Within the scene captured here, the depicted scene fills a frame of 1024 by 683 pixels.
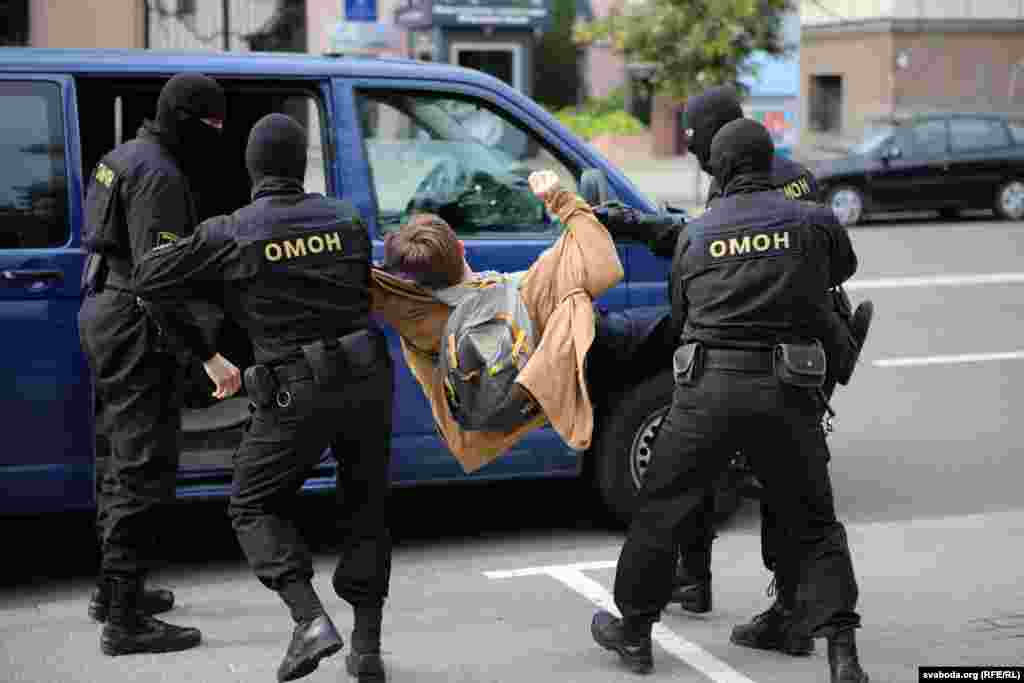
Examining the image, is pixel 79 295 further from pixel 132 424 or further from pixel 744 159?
pixel 744 159

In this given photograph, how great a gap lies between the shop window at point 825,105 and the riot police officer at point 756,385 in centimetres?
3200

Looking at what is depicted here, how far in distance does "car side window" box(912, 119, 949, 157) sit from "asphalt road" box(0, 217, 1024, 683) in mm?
11558

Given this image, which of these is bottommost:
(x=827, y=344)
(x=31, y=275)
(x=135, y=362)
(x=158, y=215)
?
(x=135, y=362)

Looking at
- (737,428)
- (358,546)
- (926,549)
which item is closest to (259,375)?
(358,546)

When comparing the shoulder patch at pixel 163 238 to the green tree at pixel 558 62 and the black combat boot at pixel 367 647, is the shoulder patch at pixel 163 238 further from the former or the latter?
the green tree at pixel 558 62

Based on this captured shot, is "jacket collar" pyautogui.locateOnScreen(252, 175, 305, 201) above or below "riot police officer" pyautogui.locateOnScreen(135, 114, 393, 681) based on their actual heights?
above

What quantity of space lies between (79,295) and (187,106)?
96cm

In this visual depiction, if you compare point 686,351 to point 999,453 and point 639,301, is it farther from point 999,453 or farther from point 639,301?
point 999,453

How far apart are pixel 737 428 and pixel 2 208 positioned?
2928 millimetres

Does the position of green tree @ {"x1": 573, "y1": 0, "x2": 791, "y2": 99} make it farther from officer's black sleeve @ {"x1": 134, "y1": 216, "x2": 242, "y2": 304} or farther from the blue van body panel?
officer's black sleeve @ {"x1": 134, "y1": 216, "x2": 242, "y2": 304}

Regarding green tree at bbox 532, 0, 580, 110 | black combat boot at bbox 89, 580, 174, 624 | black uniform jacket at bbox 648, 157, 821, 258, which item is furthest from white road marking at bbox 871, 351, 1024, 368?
green tree at bbox 532, 0, 580, 110

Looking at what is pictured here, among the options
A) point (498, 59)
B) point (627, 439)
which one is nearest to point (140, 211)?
point (627, 439)

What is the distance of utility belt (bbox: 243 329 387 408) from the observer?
4.67m

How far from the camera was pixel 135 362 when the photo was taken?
205 inches
